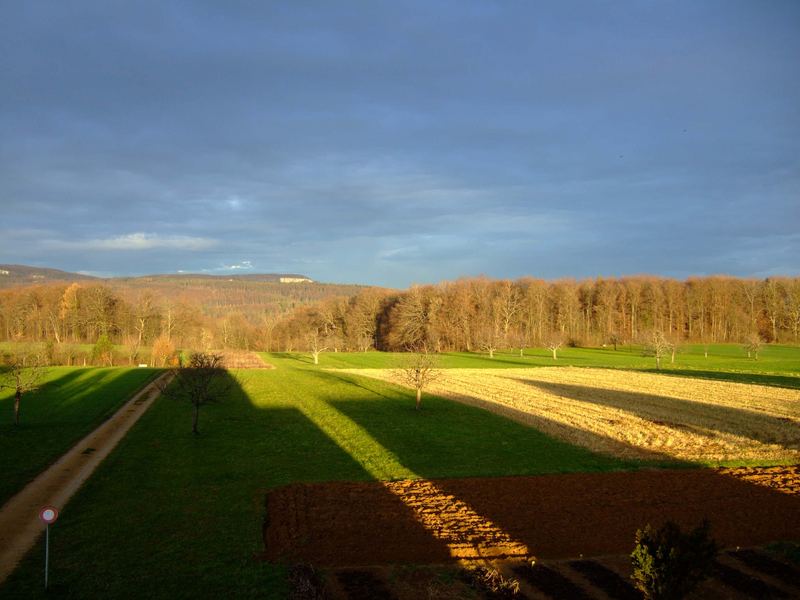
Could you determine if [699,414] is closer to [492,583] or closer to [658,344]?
[492,583]

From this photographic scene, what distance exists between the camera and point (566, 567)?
10.9 m

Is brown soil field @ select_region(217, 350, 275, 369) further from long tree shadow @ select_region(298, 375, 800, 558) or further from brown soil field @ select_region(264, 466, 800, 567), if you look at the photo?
brown soil field @ select_region(264, 466, 800, 567)

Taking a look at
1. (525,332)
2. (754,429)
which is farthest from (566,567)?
(525,332)

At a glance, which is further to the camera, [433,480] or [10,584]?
[433,480]

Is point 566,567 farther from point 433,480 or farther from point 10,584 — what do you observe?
point 10,584

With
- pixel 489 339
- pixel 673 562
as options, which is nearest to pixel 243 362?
pixel 489 339

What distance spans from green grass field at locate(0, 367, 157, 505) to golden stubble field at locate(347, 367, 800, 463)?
20.8 metres

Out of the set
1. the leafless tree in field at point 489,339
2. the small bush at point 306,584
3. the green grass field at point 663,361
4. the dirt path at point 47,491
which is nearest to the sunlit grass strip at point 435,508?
the small bush at point 306,584

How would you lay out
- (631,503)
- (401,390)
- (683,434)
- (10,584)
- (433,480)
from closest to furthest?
(10,584)
(631,503)
(433,480)
(683,434)
(401,390)

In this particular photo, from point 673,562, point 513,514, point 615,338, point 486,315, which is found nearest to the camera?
point 673,562

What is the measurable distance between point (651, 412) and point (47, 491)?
97.0ft

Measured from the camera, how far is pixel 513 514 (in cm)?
1427

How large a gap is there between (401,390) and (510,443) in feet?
63.8

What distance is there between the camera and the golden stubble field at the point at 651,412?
22.8 meters
